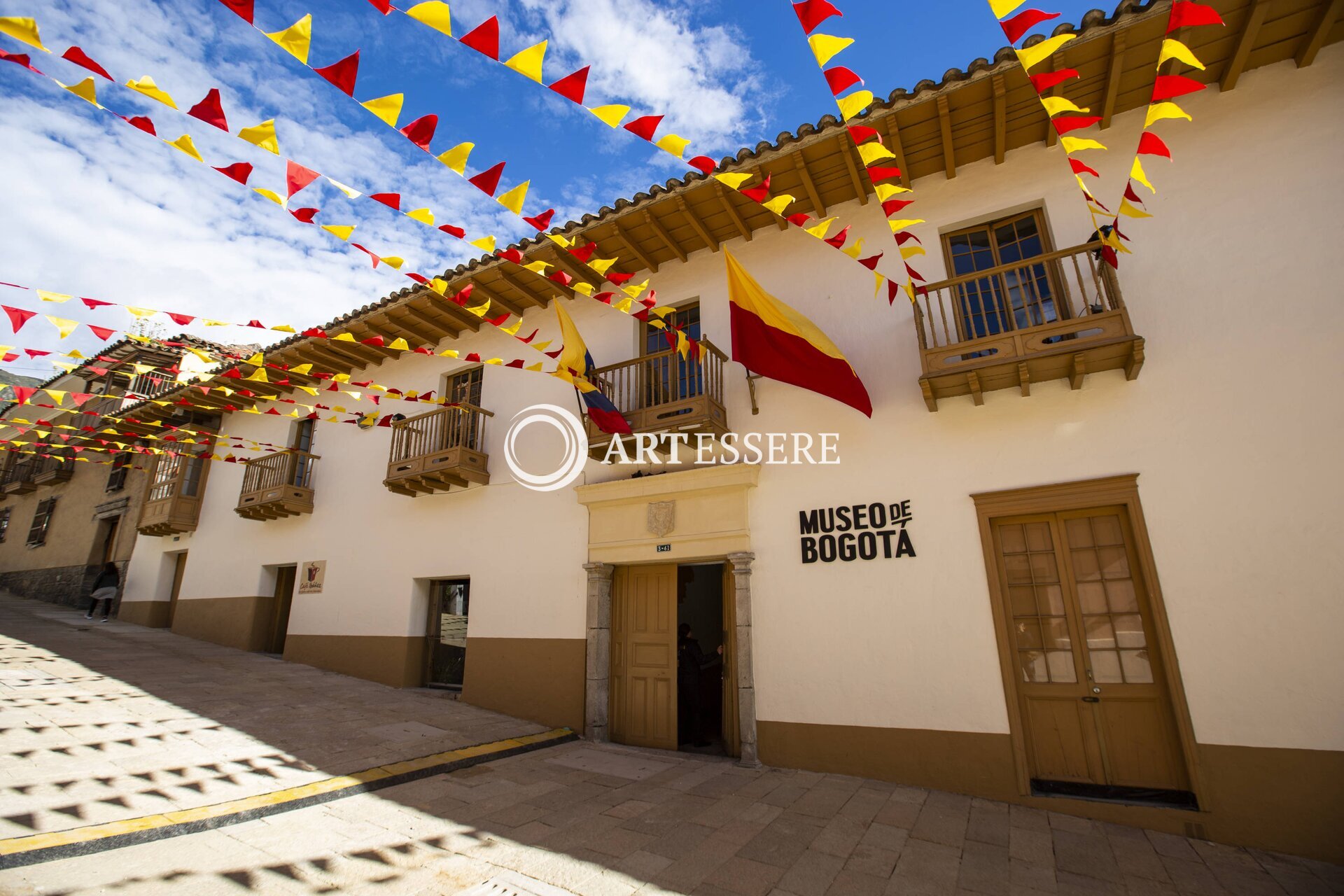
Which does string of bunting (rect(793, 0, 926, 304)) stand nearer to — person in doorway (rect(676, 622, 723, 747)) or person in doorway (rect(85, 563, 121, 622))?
person in doorway (rect(676, 622, 723, 747))

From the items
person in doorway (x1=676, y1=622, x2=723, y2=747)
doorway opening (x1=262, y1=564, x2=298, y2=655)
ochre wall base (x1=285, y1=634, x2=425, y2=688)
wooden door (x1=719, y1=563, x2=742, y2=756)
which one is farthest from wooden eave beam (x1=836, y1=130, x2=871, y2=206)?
doorway opening (x1=262, y1=564, x2=298, y2=655)

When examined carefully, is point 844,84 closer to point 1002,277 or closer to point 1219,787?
point 1002,277

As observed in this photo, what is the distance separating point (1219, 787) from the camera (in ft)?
14.6

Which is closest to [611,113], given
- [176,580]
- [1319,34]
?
[1319,34]

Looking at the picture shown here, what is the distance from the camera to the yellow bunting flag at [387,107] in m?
3.56

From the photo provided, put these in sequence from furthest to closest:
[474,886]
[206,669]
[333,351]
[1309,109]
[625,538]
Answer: [333,351] → [206,669] → [625,538] → [1309,109] → [474,886]

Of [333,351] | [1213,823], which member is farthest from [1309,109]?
[333,351]

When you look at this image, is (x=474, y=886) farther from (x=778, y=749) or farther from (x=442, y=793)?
(x=778, y=749)

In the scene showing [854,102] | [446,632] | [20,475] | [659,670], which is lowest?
[659,670]

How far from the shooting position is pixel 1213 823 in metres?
4.42

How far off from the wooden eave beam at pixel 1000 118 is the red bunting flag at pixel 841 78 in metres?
2.98

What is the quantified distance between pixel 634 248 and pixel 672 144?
411 centimetres

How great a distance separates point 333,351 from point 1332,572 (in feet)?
41.9

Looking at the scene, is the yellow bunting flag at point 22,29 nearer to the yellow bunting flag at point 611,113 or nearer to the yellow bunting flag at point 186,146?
the yellow bunting flag at point 186,146
